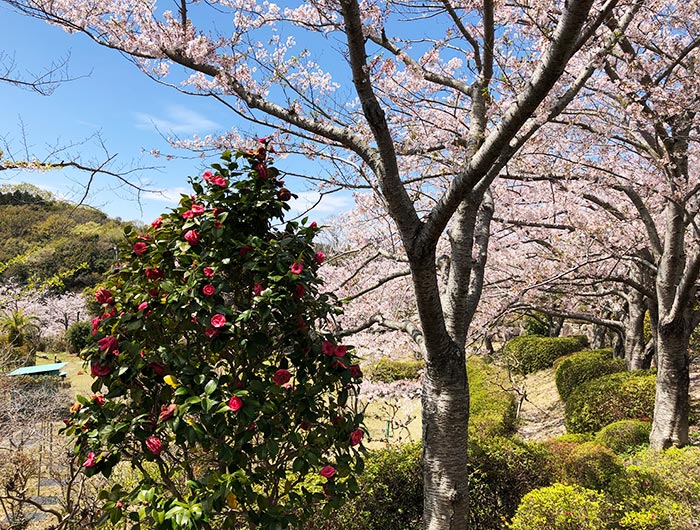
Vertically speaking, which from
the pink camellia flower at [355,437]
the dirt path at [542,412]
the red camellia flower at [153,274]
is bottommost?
the dirt path at [542,412]

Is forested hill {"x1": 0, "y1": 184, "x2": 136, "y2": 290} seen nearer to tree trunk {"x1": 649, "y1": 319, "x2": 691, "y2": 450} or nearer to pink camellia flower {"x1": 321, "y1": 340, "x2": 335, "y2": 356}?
tree trunk {"x1": 649, "y1": 319, "x2": 691, "y2": 450}

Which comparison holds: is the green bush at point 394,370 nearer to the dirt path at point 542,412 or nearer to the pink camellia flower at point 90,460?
the dirt path at point 542,412

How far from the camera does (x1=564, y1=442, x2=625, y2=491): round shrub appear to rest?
14.7 feet

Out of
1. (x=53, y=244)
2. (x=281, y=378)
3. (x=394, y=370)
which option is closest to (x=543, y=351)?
(x=394, y=370)

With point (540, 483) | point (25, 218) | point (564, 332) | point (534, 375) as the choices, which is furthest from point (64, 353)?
point (540, 483)

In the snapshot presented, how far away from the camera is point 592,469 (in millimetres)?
4594

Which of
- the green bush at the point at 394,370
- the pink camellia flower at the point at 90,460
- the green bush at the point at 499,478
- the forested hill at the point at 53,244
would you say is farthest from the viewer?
the forested hill at the point at 53,244

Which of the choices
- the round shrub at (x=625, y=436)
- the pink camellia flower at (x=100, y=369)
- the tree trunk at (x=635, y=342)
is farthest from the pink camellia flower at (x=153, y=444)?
the tree trunk at (x=635, y=342)

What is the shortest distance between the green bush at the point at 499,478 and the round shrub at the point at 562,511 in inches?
25.3

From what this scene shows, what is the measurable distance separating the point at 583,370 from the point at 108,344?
33.1ft

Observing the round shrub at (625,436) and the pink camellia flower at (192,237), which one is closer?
the pink camellia flower at (192,237)

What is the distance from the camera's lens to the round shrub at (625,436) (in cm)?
641

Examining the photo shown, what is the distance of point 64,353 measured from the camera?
27266 millimetres

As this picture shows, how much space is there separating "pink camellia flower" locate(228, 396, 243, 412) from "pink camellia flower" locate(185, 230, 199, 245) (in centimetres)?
85
